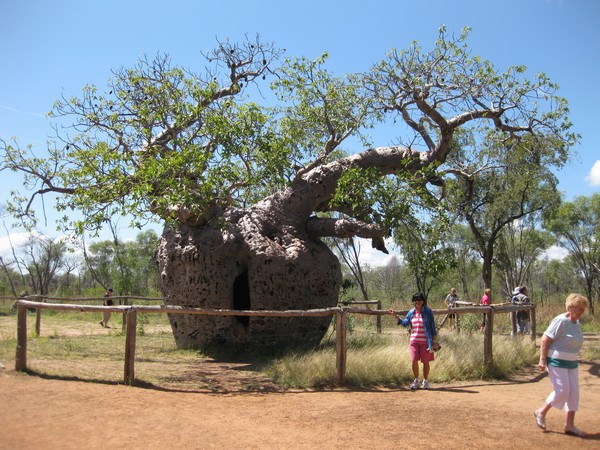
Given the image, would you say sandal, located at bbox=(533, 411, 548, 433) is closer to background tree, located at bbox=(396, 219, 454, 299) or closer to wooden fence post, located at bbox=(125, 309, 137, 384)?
background tree, located at bbox=(396, 219, 454, 299)

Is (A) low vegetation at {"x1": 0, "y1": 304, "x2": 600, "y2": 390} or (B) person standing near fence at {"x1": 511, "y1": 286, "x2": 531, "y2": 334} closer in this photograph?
(A) low vegetation at {"x1": 0, "y1": 304, "x2": 600, "y2": 390}

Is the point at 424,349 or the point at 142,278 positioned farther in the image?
the point at 142,278

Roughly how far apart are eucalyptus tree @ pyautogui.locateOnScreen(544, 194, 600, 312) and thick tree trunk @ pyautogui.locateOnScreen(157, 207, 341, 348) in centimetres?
1615

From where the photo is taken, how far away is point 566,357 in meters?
4.40

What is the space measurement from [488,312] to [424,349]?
1492 millimetres

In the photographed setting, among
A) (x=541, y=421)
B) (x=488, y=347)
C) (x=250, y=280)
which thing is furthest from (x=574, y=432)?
(x=250, y=280)

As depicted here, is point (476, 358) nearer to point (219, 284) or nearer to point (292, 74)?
point (219, 284)

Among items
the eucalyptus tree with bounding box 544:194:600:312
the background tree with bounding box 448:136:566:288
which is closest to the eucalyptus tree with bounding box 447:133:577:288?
the background tree with bounding box 448:136:566:288

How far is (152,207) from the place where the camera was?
301 inches

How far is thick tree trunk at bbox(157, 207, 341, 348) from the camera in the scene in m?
8.76

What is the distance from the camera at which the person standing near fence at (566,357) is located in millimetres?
4387

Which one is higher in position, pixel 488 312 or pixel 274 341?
pixel 488 312

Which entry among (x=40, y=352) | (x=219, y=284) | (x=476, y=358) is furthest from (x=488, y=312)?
(x=40, y=352)

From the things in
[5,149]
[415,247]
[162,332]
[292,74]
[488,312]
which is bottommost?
[162,332]
